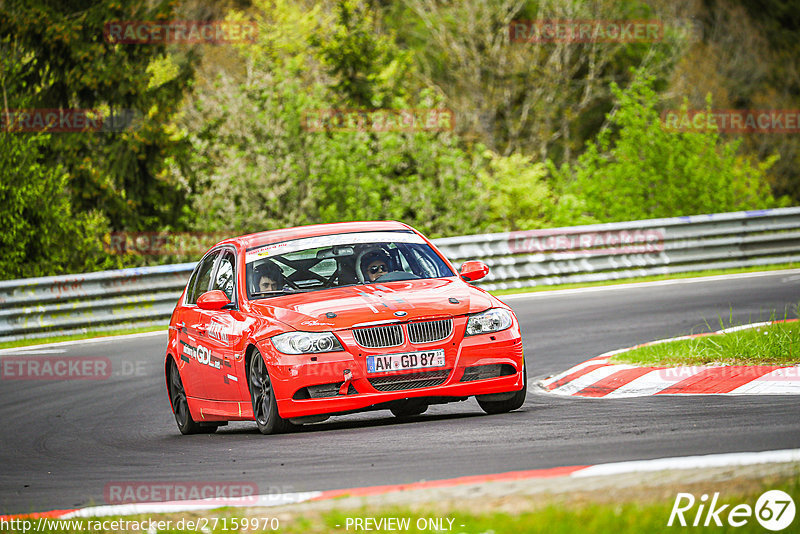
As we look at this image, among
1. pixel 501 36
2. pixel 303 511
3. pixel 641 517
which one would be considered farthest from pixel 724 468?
pixel 501 36

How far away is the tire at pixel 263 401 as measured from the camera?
29.0 feet

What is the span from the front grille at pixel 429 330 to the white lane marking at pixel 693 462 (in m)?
2.80

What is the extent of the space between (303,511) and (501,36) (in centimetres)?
3880

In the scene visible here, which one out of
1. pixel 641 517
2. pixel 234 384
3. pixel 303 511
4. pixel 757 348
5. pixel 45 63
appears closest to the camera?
pixel 641 517

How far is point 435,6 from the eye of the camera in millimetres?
43250

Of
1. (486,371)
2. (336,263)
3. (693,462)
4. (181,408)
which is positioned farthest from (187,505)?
(181,408)

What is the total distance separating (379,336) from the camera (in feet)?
28.4

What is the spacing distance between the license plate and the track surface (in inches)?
16.7

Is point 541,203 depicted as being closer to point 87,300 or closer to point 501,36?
point 501,36

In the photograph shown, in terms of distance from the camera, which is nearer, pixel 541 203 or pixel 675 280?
pixel 675 280

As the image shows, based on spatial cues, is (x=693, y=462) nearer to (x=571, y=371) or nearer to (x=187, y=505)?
(x=187, y=505)

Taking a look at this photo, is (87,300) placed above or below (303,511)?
below

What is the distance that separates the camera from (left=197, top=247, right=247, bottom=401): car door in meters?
9.41

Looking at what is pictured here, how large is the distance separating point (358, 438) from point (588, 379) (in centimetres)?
297
